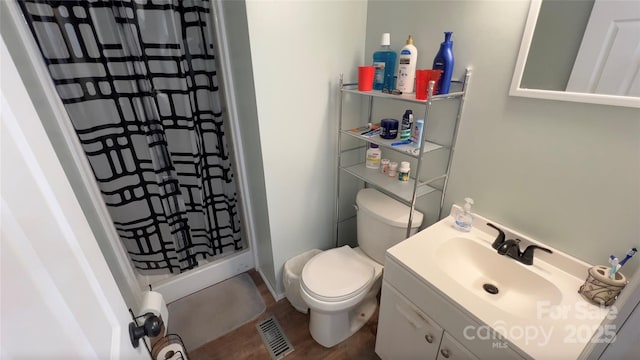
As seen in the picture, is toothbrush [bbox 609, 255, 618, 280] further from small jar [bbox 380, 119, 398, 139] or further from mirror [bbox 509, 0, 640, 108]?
small jar [bbox 380, 119, 398, 139]

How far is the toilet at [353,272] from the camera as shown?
135 cm

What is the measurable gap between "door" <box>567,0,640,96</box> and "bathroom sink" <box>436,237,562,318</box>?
665mm

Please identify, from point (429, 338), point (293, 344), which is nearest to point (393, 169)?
point (429, 338)

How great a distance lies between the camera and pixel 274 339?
5.19ft

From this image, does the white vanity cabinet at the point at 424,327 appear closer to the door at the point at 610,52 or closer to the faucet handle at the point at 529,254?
the faucet handle at the point at 529,254

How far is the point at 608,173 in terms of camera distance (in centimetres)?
87

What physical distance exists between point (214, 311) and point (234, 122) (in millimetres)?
1211

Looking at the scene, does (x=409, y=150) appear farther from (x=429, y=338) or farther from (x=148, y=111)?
(x=148, y=111)

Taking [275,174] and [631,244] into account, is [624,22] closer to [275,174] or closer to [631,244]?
[631,244]

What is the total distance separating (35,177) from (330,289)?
1194 millimetres

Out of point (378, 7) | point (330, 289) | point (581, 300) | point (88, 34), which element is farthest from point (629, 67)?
point (88, 34)

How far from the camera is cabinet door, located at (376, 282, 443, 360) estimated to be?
1.05m

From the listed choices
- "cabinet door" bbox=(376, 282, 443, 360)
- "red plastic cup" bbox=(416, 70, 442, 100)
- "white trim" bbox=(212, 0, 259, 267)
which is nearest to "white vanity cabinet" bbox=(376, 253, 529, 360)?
"cabinet door" bbox=(376, 282, 443, 360)

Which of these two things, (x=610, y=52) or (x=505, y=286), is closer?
(x=610, y=52)
